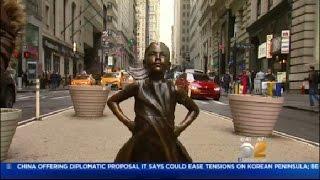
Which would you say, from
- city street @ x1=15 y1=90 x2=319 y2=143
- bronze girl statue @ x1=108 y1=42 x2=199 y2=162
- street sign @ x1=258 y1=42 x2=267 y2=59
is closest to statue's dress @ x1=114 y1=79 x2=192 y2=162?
bronze girl statue @ x1=108 y1=42 x2=199 y2=162

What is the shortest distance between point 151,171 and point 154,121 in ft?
1.36

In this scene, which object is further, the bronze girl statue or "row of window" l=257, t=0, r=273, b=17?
"row of window" l=257, t=0, r=273, b=17

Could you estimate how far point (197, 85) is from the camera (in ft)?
12.3

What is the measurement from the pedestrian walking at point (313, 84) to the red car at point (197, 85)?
0.74 metres

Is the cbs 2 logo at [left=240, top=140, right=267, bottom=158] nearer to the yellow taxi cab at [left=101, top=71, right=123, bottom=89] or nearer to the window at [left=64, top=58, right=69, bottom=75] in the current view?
the yellow taxi cab at [left=101, top=71, right=123, bottom=89]

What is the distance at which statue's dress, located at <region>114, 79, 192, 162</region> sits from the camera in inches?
118

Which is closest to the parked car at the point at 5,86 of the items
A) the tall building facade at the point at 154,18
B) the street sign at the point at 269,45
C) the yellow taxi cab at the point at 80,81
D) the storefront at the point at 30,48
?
the storefront at the point at 30,48

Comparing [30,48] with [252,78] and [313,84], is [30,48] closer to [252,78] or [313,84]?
[313,84]

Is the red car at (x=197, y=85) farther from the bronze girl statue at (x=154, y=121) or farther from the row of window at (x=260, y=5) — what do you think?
the row of window at (x=260, y=5)

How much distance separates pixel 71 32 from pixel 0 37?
2.27 metres

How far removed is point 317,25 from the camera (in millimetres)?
2469

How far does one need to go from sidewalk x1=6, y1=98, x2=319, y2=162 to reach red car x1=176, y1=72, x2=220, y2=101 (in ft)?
0.50

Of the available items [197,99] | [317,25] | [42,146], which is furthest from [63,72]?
[317,25]

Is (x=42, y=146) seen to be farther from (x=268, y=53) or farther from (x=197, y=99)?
(x=268, y=53)
